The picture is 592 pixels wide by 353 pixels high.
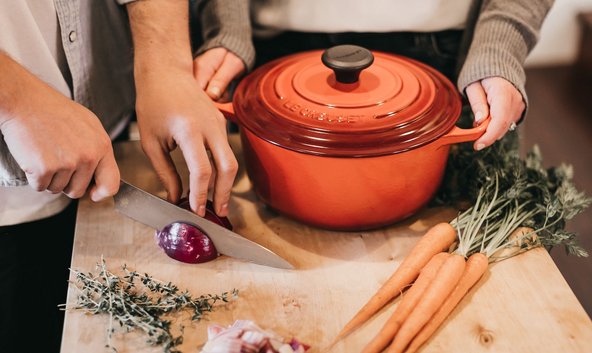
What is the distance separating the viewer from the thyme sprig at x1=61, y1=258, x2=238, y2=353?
949mm

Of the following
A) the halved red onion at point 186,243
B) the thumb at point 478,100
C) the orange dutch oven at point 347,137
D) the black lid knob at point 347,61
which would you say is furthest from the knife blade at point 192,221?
the thumb at point 478,100

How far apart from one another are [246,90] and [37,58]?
0.38 metres

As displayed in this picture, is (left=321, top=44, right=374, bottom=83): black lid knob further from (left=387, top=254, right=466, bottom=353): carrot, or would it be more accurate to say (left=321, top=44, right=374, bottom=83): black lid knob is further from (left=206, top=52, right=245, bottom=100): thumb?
(left=387, top=254, right=466, bottom=353): carrot

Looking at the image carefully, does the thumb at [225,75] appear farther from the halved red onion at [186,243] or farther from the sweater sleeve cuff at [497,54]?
the sweater sleeve cuff at [497,54]

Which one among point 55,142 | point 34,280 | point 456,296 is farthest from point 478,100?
point 34,280

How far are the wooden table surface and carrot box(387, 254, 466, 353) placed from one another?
0.03 metres

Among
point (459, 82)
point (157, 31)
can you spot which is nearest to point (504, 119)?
point (459, 82)

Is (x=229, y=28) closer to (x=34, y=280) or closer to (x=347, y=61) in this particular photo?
(x=347, y=61)

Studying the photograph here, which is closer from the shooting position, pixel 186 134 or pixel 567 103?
pixel 186 134

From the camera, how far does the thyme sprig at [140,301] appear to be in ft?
3.11

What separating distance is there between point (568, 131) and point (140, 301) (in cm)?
244

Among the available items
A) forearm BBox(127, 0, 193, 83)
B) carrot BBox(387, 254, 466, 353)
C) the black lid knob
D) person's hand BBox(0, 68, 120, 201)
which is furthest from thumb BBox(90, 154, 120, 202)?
carrot BBox(387, 254, 466, 353)

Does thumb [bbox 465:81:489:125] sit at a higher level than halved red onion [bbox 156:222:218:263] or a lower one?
higher

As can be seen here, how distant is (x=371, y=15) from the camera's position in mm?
1345
